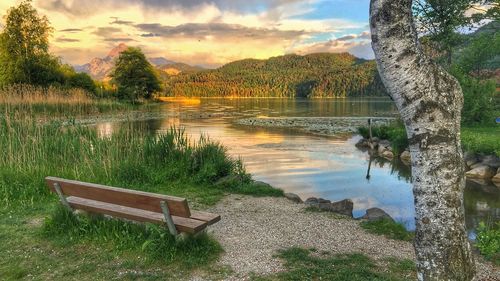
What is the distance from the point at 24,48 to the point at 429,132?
50695 mm

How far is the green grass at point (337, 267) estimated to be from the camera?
16.0 feet

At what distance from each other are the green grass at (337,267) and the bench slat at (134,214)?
1.10 meters

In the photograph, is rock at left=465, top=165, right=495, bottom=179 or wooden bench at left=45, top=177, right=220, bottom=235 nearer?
wooden bench at left=45, top=177, right=220, bottom=235

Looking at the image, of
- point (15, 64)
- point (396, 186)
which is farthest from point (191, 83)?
point (396, 186)

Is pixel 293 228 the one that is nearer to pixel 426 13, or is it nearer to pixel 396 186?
pixel 426 13

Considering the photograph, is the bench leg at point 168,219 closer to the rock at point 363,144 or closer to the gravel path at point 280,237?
the gravel path at point 280,237

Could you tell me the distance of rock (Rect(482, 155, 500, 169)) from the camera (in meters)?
15.6

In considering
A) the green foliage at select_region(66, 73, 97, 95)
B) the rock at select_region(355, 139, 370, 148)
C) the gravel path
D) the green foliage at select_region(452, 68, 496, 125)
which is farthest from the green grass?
the green foliage at select_region(66, 73, 97, 95)

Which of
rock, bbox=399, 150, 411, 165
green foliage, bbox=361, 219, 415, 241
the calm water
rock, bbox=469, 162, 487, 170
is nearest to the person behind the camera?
green foliage, bbox=361, 219, 415, 241

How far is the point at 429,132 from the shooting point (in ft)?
10.6

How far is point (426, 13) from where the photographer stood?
6.31 m

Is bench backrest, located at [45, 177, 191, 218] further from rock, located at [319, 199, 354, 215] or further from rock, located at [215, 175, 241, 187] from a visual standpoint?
rock, located at [215, 175, 241, 187]

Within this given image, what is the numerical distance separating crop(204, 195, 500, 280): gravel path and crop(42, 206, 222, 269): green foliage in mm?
409

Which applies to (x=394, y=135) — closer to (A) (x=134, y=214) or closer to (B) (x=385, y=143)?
(B) (x=385, y=143)
